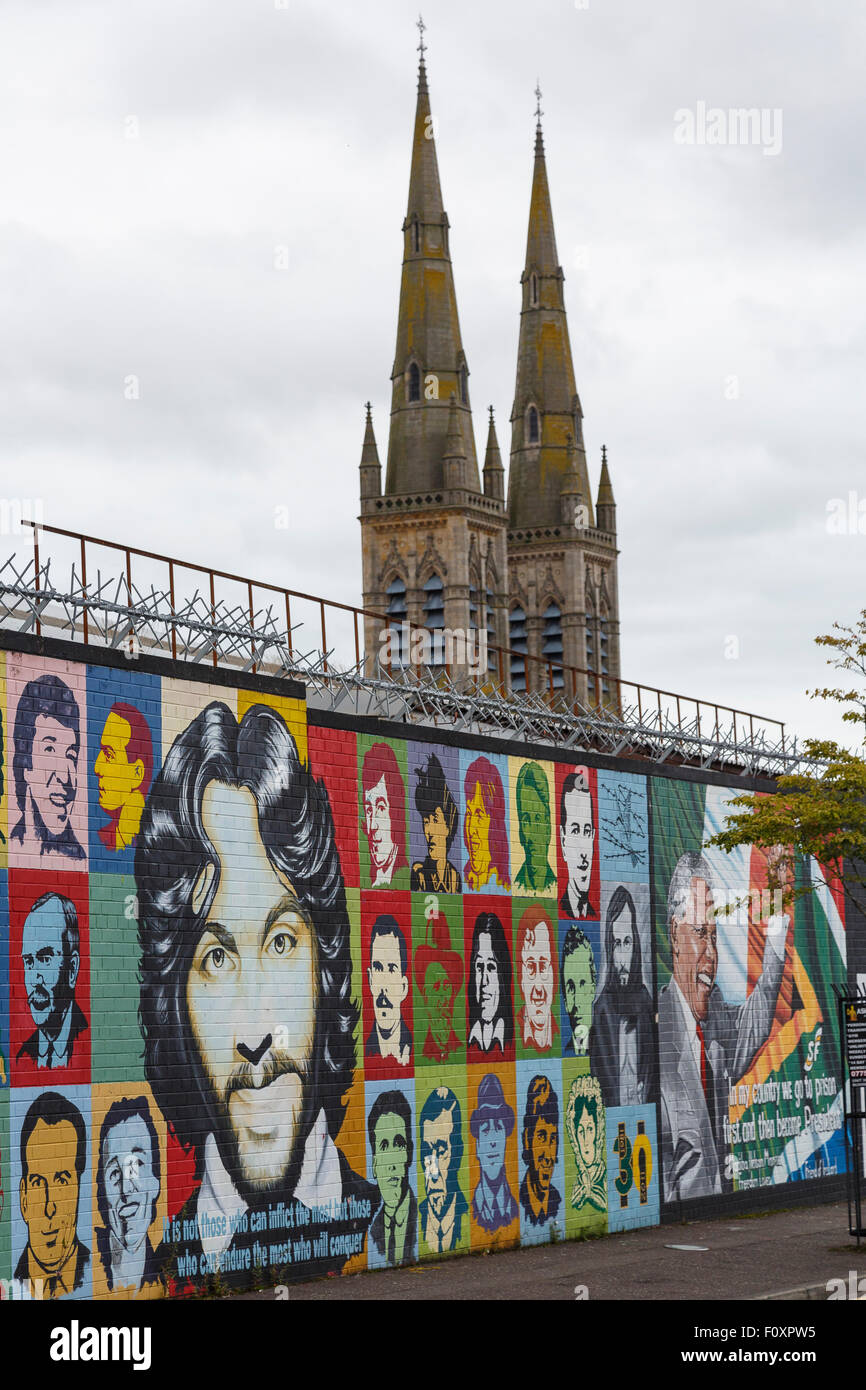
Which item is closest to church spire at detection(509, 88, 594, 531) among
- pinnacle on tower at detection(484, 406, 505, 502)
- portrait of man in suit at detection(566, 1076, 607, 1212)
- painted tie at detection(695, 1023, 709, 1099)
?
pinnacle on tower at detection(484, 406, 505, 502)

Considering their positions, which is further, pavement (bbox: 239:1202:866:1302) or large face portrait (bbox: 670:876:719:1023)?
large face portrait (bbox: 670:876:719:1023)

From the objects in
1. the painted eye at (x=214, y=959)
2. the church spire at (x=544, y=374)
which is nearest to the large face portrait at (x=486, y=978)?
the painted eye at (x=214, y=959)

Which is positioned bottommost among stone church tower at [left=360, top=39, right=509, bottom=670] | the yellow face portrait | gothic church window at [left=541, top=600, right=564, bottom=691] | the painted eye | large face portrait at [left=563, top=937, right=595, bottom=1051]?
large face portrait at [left=563, top=937, right=595, bottom=1051]

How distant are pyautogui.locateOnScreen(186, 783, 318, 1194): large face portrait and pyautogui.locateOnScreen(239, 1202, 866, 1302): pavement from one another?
1.58 metres

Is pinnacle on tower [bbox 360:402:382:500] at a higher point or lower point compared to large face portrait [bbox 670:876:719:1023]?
higher

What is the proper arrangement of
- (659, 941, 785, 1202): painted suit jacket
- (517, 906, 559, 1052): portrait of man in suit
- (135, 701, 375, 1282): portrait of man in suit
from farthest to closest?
(659, 941, 785, 1202): painted suit jacket → (517, 906, 559, 1052): portrait of man in suit → (135, 701, 375, 1282): portrait of man in suit

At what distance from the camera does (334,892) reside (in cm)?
2202

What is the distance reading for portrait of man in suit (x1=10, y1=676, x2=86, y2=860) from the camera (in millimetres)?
17891

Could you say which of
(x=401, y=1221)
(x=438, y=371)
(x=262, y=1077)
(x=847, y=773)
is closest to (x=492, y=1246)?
(x=401, y=1221)

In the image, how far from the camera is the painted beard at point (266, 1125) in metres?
20.0

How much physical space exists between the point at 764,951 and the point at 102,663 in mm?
15800

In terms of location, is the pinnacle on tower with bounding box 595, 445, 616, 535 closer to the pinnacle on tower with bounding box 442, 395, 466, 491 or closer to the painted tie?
the pinnacle on tower with bounding box 442, 395, 466, 491

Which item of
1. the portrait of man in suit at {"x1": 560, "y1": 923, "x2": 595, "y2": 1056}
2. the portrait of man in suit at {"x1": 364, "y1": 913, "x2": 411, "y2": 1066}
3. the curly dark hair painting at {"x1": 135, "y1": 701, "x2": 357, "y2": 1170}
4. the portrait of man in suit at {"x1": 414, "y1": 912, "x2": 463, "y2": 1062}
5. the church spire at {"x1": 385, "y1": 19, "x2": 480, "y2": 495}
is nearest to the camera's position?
the curly dark hair painting at {"x1": 135, "y1": 701, "x2": 357, "y2": 1170}

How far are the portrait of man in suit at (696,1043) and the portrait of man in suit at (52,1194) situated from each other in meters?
11.9
